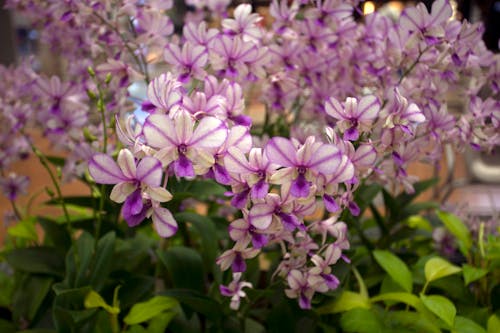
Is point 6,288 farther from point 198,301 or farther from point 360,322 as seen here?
point 360,322

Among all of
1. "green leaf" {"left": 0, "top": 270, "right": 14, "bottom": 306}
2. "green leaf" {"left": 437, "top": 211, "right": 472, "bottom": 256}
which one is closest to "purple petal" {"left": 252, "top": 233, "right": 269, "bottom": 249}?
"green leaf" {"left": 437, "top": 211, "right": 472, "bottom": 256}

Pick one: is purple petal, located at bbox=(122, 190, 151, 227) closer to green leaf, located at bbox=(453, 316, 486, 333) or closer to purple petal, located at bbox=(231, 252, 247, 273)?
purple petal, located at bbox=(231, 252, 247, 273)

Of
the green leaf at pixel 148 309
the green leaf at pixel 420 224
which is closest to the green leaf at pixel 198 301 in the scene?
the green leaf at pixel 148 309

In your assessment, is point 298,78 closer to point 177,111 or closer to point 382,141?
point 382,141

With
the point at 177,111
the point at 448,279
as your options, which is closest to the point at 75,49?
the point at 177,111

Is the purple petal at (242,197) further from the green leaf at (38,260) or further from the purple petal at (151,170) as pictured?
the green leaf at (38,260)
